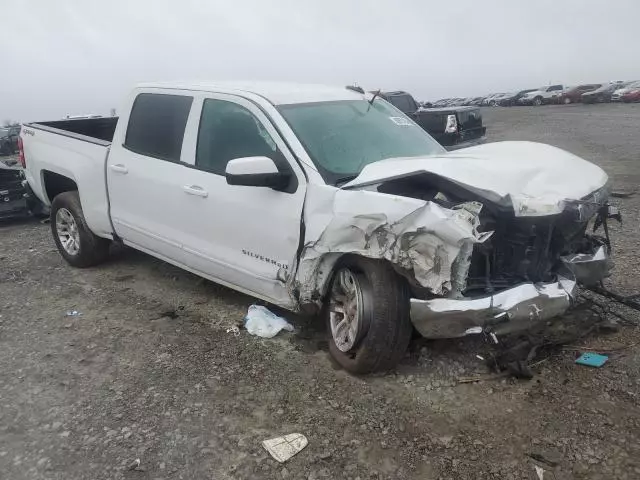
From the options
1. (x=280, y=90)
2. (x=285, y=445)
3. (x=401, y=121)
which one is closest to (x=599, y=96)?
(x=401, y=121)

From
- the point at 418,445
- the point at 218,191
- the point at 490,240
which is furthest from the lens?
the point at 218,191

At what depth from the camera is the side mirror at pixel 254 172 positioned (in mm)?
3621

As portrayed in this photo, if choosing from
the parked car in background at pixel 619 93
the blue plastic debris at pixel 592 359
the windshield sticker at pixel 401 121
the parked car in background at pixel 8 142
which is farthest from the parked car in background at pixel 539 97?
the blue plastic debris at pixel 592 359

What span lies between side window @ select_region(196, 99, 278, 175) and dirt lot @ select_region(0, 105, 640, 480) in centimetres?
124

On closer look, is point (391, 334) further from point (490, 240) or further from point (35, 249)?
point (35, 249)

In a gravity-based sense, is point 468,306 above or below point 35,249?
above

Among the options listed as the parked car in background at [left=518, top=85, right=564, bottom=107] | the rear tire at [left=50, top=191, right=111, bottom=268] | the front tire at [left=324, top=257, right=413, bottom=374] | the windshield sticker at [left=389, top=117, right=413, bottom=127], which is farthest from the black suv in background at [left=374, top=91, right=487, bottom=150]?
the parked car in background at [left=518, top=85, right=564, bottom=107]

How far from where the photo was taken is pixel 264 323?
428 cm

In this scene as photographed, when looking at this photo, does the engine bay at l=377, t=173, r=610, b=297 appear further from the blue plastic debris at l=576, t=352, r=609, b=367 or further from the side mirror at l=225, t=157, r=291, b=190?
the side mirror at l=225, t=157, r=291, b=190

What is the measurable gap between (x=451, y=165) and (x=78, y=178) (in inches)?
147

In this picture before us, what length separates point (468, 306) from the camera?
3.07 m

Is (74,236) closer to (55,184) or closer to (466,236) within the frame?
(55,184)

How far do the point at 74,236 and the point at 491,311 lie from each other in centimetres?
449

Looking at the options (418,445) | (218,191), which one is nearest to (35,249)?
(218,191)
